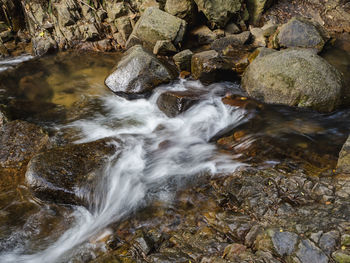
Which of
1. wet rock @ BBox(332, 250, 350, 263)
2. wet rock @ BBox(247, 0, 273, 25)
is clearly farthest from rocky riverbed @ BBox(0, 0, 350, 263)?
wet rock @ BBox(247, 0, 273, 25)

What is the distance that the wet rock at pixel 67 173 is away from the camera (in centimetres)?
424

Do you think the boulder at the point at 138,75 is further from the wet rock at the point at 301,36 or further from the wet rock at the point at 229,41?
the wet rock at the point at 301,36

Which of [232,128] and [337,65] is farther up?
[337,65]

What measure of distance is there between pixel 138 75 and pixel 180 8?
3.75 meters

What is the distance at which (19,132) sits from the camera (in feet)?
17.5

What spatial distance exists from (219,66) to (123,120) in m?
3.05

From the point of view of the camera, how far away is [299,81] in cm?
586

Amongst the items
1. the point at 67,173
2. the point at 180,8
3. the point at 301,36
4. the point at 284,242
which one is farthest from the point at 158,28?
the point at 284,242

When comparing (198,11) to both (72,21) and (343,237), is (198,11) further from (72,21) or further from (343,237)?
(343,237)

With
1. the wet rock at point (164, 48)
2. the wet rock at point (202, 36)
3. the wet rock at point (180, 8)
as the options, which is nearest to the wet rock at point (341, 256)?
the wet rock at point (164, 48)

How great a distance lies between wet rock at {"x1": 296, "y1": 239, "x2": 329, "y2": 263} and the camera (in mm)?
2692

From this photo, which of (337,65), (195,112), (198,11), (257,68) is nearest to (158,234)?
(195,112)

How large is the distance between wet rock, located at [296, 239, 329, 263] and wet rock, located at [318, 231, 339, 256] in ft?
0.22

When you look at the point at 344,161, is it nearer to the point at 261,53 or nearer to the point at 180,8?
the point at 261,53
